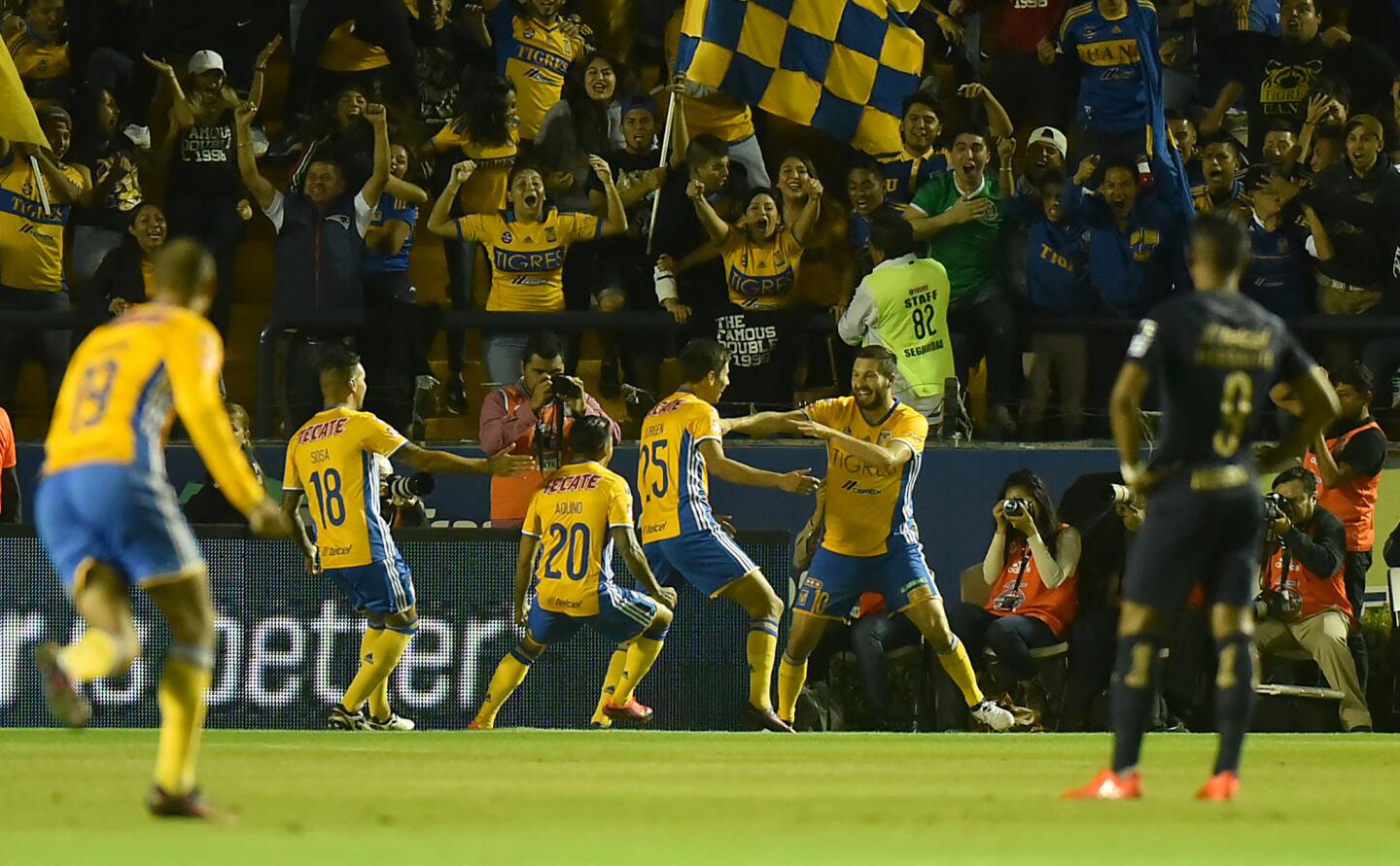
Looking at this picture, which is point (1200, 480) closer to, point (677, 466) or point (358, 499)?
point (677, 466)

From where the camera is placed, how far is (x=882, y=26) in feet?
54.7

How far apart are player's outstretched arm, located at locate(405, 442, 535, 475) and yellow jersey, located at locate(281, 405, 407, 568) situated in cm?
13

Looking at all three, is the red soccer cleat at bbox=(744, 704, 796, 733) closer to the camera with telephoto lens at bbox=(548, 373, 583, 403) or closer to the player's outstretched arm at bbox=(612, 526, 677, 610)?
the player's outstretched arm at bbox=(612, 526, 677, 610)

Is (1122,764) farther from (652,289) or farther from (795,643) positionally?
(652,289)

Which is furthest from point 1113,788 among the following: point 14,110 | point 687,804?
point 14,110

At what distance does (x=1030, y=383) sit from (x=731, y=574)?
297cm

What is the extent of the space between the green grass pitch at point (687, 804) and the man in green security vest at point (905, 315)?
128 inches

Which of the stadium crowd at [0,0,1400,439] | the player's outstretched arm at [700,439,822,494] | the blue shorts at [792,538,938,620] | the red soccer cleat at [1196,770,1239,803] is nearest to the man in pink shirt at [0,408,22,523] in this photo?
the stadium crowd at [0,0,1400,439]

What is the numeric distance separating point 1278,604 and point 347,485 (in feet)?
20.3

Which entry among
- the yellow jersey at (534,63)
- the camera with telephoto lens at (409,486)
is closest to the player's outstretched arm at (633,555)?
the camera with telephoto lens at (409,486)

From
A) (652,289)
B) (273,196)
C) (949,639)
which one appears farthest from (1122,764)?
(273,196)

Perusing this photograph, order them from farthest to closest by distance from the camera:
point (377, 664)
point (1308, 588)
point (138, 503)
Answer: point (1308, 588) → point (377, 664) → point (138, 503)

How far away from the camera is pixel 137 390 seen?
721cm

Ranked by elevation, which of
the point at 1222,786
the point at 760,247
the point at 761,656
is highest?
the point at 760,247
